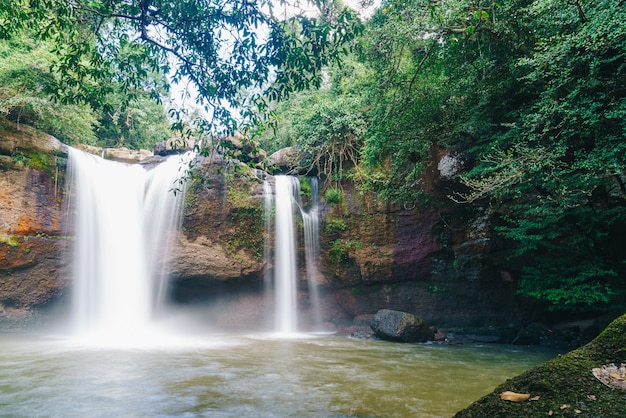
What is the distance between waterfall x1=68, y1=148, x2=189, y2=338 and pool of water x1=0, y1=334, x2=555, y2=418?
2.12 metres

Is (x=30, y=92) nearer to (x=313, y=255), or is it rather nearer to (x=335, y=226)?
(x=313, y=255)

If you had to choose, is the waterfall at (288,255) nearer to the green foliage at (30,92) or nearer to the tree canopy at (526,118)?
the tree canopy at (526,118)

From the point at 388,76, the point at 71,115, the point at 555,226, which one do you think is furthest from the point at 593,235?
the point at 71,115

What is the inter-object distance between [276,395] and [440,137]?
A: 7.94 m

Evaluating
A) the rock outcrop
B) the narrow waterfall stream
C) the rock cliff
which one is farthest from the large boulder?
the rock outcrop

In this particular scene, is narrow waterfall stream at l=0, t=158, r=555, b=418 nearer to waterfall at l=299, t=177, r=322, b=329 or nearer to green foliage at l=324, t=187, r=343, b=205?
waterfall at l=299, t=177, r=322, b=329

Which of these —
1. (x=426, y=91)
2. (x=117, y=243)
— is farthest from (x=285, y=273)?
(x=426, y=91)

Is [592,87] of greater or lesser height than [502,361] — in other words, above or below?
above

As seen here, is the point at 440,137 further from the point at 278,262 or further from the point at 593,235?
the point at 278,262

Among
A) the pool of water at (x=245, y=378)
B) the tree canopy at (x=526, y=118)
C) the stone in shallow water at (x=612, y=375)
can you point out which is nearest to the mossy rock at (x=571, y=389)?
the stone in shallow water at (x=612, y=375)

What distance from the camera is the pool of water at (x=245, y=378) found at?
4.50 meters

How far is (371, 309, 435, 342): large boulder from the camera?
10.6m

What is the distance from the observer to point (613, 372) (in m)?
2.02

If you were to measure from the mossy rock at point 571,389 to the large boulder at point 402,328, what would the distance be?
8798mm
